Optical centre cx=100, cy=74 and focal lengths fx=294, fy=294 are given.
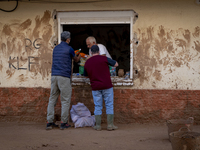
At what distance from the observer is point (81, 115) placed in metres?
6.75

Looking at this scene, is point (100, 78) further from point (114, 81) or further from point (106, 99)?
point (114, 81)

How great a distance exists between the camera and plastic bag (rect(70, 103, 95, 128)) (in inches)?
260

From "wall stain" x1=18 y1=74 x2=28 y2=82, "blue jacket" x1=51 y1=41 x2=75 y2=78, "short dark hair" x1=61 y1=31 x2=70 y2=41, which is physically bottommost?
"wall stain" x1=18 y1=74 x2=28 y2=82

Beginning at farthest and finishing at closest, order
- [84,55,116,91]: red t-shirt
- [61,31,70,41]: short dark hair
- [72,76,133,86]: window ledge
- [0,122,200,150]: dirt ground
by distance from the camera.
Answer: [72,76,133,86]: window ledge < [61,31,70,41]: short dark hair < [84,55,116,91]: red t-shirt < [0,122,200,150]: dirt ground

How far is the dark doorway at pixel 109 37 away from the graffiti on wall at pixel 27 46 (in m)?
3.82

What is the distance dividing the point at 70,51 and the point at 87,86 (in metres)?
1.15

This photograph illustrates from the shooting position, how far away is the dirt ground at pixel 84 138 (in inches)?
199

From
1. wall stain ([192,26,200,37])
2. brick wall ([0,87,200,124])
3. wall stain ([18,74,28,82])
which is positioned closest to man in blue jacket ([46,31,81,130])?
brick wall ([0,87,200,124])

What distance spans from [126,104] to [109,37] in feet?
15.6

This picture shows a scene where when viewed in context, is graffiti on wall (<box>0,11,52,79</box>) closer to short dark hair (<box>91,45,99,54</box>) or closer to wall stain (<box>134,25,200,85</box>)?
short dark hair (<box>91,45,99,54</box>)

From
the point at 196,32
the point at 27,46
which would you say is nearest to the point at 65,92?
the point at 27,46

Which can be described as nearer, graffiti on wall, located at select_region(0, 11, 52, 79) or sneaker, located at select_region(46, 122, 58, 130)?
sneaker, located at select_region(46, 122, 58, 130)

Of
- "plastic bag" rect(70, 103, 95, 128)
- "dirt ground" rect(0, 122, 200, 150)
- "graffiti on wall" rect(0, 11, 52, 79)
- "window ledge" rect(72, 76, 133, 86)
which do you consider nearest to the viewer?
"dirt ground" rect(0, 122, 200, 150)

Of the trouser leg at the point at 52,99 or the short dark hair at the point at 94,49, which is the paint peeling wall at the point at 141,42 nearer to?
the trouser leg at the point at 52,99
